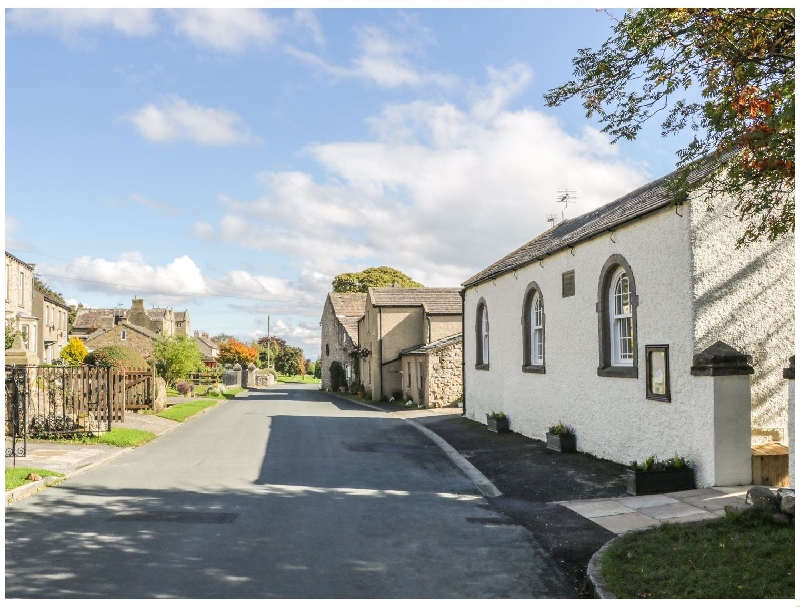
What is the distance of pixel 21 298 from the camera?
1900 inches

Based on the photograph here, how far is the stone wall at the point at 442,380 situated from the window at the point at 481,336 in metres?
7.82

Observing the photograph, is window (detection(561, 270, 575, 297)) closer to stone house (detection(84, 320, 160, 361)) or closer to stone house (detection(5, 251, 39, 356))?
stone house (detection(5, 251, 39, 356))

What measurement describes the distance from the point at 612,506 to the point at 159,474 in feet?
27.2

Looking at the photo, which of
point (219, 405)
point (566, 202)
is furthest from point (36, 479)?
point (219, 405)

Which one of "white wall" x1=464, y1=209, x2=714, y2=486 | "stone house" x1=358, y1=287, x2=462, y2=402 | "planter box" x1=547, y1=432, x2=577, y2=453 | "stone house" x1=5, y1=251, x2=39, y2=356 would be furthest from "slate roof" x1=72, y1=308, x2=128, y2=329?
"planter box" x1=547, y1=432, x2=577, y2=453

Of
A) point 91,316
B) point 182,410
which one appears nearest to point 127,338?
point 91,316

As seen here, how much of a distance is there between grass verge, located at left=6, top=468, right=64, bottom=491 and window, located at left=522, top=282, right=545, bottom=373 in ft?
37.2

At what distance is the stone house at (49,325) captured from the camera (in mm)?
53594

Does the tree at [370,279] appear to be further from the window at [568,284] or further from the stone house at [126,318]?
the window at [568,284]

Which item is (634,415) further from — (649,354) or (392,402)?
(392,402)

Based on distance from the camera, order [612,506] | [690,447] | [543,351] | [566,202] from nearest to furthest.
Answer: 1. [612,506]
2. [690,447]
3. [543,351]
4. [566,202]

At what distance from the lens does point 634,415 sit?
480 inches

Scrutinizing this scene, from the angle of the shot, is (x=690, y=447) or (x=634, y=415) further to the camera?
(x=634, y=415)

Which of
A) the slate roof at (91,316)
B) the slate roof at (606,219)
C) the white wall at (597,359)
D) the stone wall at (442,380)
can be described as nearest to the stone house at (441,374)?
the stone wall at (442,380)
